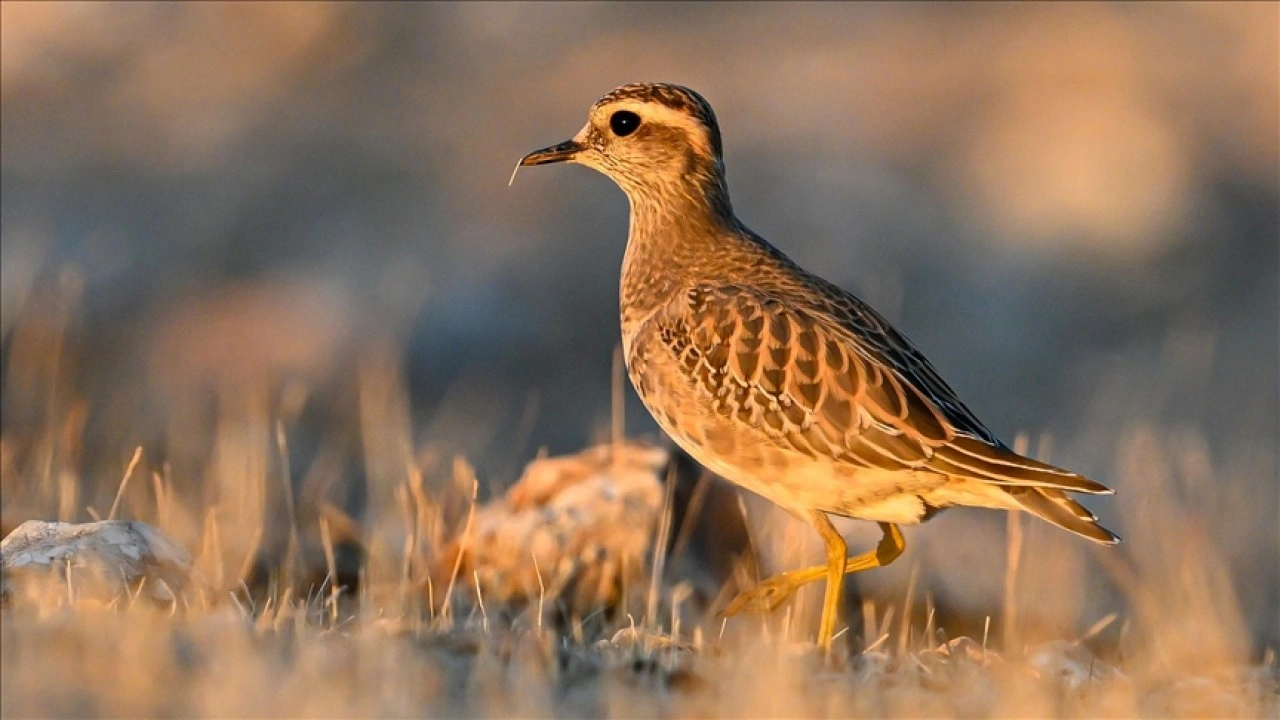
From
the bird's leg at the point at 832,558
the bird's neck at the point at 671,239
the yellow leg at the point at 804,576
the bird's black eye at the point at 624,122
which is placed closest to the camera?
the bird's leg at the point at 832,558

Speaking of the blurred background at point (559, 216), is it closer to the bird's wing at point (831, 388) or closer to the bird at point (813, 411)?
the bird at point (813, 411)

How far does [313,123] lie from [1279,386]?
12.4 m

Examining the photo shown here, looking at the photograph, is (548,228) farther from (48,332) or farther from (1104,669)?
(1104,669)

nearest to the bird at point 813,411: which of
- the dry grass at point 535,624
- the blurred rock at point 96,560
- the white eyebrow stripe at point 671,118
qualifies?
the dry grass at point 535,624

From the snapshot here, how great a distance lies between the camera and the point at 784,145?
2302 cm

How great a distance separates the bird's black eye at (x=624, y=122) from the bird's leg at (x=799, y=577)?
2462mm

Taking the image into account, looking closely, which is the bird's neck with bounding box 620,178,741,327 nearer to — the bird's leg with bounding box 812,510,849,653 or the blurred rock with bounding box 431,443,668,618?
the bird's leg with bounding box 812,510,849,653

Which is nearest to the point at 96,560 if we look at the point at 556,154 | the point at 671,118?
the point at 556,154

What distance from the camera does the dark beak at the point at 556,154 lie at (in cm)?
906

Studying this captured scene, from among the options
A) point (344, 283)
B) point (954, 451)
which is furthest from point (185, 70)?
point (954, 451)

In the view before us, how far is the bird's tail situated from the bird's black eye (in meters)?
2.89

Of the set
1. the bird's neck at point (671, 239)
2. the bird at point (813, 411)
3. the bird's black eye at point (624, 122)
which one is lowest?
the bird at point (813, 411)

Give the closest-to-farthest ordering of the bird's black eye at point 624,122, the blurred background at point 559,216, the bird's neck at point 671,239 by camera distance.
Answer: the bird's neck at point 671,239 < the bird's black eye at point 624,122 < the blurred background at point 559,216

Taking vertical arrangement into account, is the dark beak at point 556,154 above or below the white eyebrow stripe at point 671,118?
below
